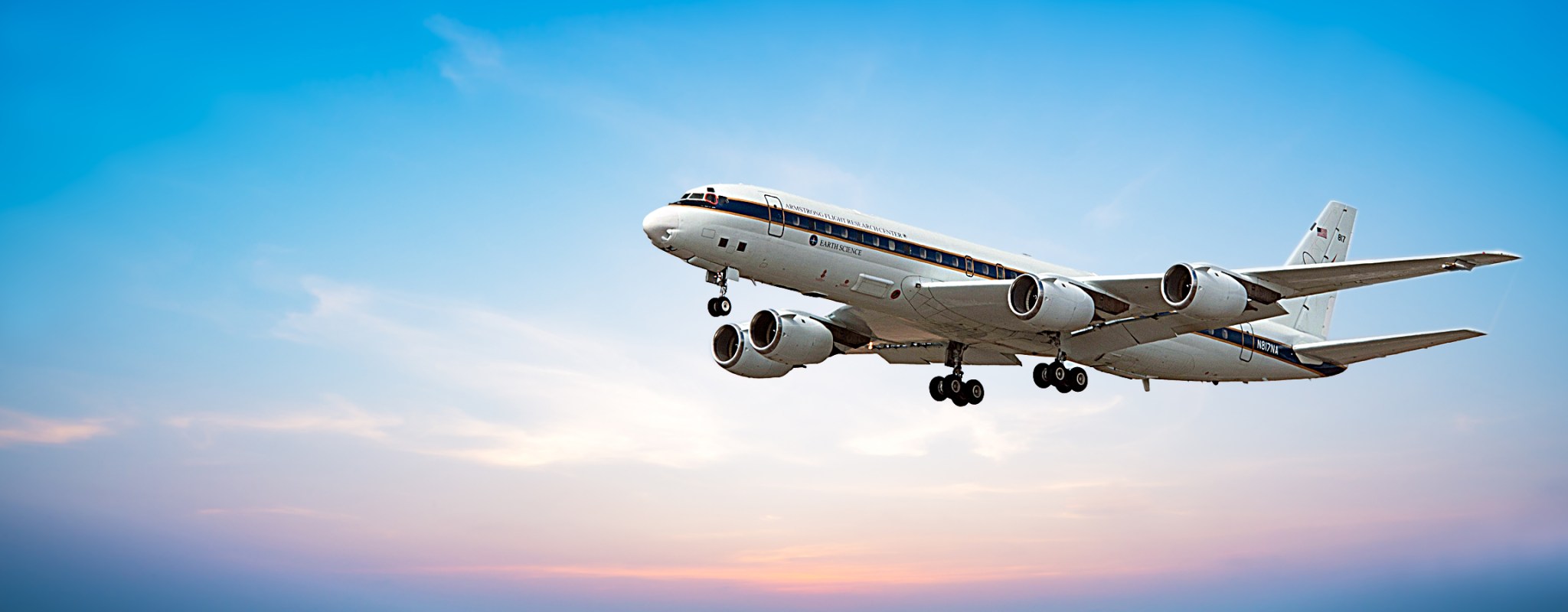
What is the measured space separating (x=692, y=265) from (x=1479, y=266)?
19.9 metres

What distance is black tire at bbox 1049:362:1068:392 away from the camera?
123 feet

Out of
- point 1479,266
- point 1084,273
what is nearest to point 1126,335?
point 1084,273

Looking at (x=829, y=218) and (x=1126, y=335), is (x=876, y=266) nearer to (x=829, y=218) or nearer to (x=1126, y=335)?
(x=829, y=218)

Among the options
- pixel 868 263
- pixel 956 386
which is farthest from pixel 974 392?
pixel 868 263

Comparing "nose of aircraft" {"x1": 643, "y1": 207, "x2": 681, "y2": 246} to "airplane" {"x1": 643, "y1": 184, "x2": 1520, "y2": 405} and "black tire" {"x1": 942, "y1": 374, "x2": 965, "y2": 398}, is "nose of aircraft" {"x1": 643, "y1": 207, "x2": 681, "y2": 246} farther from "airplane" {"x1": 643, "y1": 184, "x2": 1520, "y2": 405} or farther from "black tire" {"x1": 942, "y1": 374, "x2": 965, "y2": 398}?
"black tire" {"x1": 942, "y1": 374, "x2": 965, "y2": 398}

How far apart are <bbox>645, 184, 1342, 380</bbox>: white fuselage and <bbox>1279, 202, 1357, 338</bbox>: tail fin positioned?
6.36 m

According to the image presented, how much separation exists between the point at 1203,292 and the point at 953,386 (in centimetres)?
1027

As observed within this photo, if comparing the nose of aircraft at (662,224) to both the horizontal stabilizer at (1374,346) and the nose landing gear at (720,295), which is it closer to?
the nose landing gear at (720,295)

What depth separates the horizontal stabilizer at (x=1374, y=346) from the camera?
116 feet

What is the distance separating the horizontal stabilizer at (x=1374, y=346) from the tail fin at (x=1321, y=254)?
9.67 feet

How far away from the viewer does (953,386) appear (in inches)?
1548

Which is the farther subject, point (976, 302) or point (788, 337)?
point (788, 337)

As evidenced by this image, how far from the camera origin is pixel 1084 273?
38344 millimetres

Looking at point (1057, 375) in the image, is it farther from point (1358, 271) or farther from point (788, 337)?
point (1358, 271)
